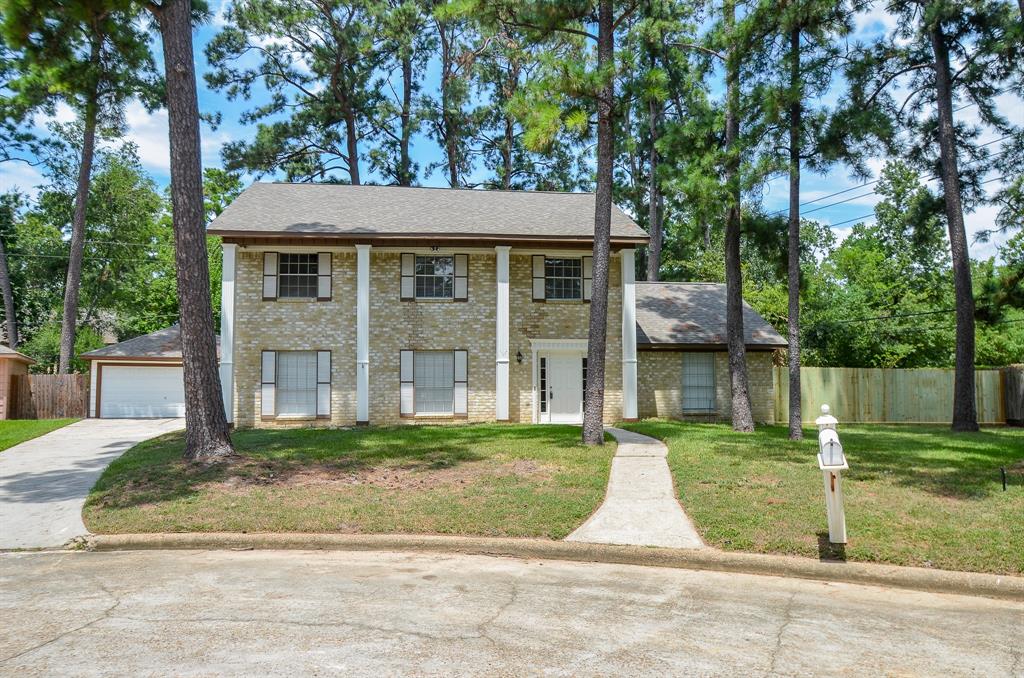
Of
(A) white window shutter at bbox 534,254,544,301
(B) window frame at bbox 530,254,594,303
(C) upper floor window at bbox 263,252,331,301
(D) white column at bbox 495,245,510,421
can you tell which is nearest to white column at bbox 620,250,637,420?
(B) window frame at bbox 530,254,594,303

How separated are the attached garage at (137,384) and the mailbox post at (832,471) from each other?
2283cm

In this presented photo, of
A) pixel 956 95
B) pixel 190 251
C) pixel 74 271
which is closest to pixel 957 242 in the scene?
pixel 956 95

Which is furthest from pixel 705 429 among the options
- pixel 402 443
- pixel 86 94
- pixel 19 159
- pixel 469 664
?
pixel 19 159

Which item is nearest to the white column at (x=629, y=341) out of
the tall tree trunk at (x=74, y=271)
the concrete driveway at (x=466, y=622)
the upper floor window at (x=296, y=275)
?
the upper floor window at (x=296, y=275)

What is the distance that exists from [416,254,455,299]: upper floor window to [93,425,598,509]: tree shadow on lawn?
457 cm

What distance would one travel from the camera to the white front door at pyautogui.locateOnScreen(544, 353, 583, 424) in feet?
67.5

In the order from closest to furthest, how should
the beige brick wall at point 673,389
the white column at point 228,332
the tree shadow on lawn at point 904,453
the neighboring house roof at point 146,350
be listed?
the tree shadow on lawn at point 904,453 → the white column at point 228,332 → the beige brick wall at point 673,389 → the neighboring house roof at point 146,350

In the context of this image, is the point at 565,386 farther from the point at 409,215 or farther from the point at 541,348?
the point at 409,215

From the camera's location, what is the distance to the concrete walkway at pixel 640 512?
8.26 m

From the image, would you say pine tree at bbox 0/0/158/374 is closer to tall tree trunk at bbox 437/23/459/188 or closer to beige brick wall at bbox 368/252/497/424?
beige brick wall at bbox 368/252/497/424

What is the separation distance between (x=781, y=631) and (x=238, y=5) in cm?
3439

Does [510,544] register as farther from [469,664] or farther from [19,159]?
[19,159]

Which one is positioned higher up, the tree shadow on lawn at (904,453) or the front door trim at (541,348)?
the front door trim at (541,348)

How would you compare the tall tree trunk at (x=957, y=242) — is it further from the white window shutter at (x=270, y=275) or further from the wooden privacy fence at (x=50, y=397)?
the wooden privacy fence at (x=50, y=397)
